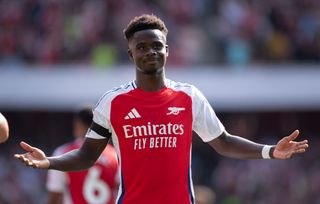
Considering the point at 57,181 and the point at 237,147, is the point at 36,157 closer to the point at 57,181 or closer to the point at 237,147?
the point at 237,147

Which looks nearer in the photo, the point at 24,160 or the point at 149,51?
the point at 24,160

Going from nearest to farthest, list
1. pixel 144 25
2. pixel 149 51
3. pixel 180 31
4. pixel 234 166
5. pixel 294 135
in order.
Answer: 1. pixel 294 135
2. pixel 149 51
3. pixel 144 25
4. pixel 234 166
5. pixel 180 31

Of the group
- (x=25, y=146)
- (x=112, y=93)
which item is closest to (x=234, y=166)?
(x=112, y=93)

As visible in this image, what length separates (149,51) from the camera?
7203 mm

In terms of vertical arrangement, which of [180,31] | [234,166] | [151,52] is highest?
[180,31]

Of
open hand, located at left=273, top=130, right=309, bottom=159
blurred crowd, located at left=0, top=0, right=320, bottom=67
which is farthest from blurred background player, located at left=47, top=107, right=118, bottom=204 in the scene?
blurred crowd, located at left=0, top=0, right=320, bottom=67

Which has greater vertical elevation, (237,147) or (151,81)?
(151,81)

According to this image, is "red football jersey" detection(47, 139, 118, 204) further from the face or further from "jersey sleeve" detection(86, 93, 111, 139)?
the face

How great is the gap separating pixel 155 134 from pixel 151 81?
377mm

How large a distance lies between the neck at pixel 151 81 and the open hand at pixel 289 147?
923mm

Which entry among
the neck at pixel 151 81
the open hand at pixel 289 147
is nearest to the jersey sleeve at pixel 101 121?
the neck at pixel 151 81

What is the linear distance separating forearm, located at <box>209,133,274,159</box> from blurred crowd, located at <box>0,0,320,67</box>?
12.5m

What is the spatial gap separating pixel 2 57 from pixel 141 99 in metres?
13.8

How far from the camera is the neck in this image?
7.34 metres
